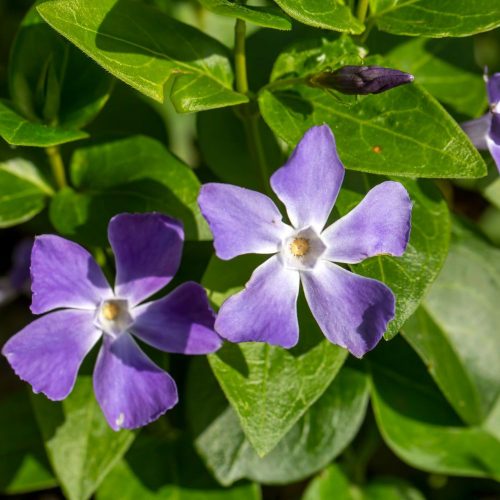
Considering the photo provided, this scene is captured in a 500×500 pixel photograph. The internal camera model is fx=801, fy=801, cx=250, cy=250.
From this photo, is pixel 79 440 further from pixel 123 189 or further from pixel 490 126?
pixel 490 126

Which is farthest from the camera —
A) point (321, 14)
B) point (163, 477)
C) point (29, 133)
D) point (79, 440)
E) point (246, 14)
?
point (163, 477)

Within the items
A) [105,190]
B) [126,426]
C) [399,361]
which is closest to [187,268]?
[105,190]

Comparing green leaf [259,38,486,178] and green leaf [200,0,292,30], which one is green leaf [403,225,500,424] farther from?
green leaf [200,0,292,30]

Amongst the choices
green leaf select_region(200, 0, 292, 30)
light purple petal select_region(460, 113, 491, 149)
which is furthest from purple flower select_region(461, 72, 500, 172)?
green leaf select_region(200, 0, 292, 30)

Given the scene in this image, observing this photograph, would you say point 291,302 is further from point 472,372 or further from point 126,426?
point 472,372

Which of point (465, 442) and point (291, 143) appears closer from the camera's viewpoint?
point (291, 143)

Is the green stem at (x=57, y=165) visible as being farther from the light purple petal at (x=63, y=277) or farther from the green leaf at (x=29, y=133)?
the light purple petal at (x=63, y=277)

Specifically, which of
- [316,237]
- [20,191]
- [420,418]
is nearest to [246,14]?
[316,237]
